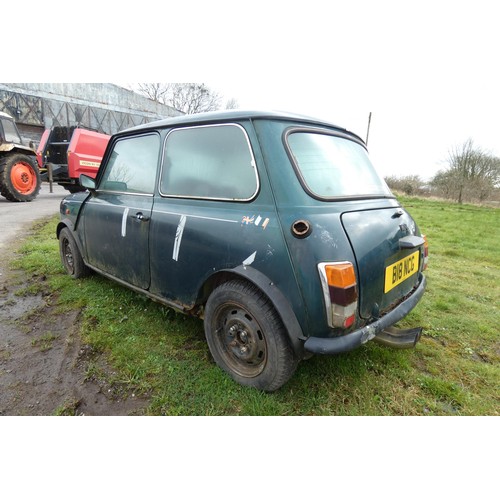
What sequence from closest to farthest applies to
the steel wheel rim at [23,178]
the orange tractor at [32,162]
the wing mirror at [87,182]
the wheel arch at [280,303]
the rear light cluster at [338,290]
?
1. the rear light cluster at [338,290]
2. the wheel arch at [280,303]
3. the wing mirror at [87,182]
4. the orange tractor at [32,162]
5. the steel wheel rim at [23,178]

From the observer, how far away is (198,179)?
7.29 ft

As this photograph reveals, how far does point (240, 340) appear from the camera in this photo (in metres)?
2.06

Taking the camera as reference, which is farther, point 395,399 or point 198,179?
point 198,179

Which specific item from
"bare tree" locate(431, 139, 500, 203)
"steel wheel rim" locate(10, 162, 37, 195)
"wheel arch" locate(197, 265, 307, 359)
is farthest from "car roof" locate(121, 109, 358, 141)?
"bare tree" locate(431, 139, 500, 203)

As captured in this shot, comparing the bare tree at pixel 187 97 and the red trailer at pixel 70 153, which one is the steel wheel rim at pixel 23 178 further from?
the bare tree at pixel 187 97

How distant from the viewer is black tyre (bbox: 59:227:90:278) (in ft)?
11.8

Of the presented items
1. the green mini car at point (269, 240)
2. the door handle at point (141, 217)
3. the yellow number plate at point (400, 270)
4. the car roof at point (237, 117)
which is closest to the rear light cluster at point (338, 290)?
the green mini car at point (269, 240)

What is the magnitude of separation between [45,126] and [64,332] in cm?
2162

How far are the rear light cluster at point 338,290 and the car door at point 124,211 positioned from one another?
4.89ft

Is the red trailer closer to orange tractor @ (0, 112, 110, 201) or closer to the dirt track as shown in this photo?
orange tractor @ (0, 112, 110, 201)

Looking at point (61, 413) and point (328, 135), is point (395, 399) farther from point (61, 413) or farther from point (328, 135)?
point (61, 413)

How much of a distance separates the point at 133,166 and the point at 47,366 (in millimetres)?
1742

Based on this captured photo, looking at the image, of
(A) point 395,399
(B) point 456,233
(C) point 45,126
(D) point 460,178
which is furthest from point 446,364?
(D) point 460,178

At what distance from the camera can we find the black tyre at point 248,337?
5.85 feet
